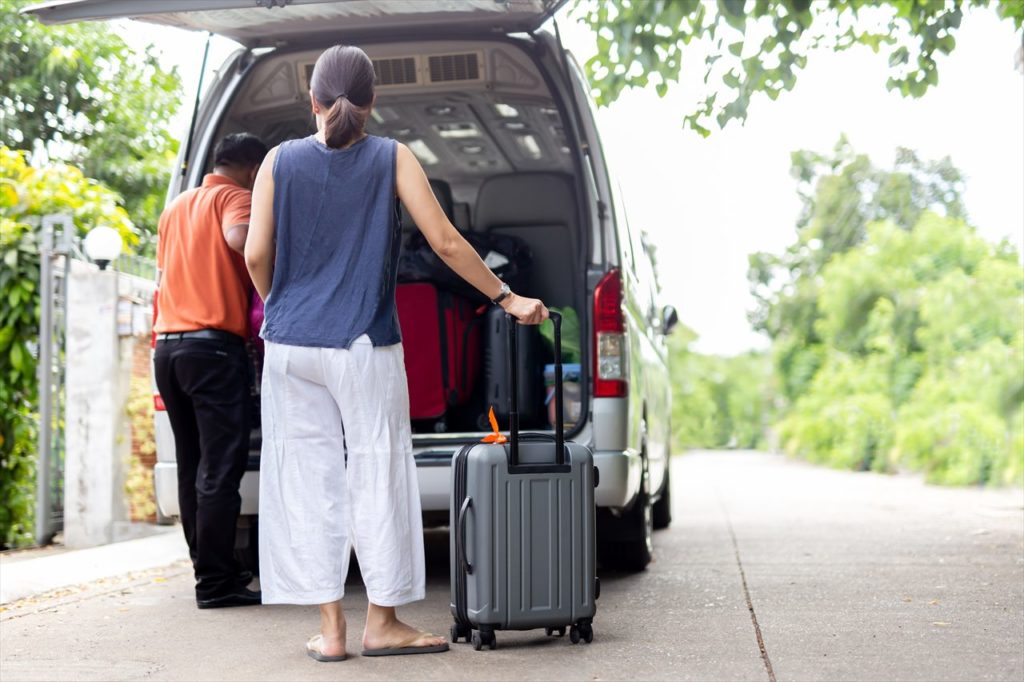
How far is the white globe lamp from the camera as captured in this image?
7.98m

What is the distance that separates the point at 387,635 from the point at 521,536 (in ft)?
1.66

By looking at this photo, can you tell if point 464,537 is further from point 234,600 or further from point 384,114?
point 384,114

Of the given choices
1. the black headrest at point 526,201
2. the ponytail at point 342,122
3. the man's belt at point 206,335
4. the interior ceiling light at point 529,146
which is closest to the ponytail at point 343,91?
the ponytail at point 342,122

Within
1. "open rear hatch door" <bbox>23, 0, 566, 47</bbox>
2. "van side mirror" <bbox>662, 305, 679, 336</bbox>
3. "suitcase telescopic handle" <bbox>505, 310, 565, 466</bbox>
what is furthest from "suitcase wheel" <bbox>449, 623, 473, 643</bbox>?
"van side mirror" <bbox>662, 305, 679, 336</bbox>

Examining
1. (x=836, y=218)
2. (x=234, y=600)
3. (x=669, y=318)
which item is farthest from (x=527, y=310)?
(x=836, y=218)

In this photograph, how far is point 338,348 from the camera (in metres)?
3.85

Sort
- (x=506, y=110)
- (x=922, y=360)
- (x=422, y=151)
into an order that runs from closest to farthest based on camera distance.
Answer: (x=506, y=110)
(x=422, y=151)
(x=922, y=360)

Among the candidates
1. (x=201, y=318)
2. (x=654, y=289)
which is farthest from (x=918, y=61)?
(x=201, y=318)

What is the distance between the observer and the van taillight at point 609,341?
4977 millimetres

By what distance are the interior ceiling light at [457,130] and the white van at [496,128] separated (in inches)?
2.6

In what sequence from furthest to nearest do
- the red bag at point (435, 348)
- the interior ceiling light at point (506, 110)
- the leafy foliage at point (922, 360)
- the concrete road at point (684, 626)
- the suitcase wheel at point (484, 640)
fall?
1. the leafy foliage at point (922, 360)
2. the interior ceiling light at point (506, 110)
3. the red bag at point (435, 348)
4. the suitcase wheel at point (484, 640)
5. the concrete road at point (684, 626)

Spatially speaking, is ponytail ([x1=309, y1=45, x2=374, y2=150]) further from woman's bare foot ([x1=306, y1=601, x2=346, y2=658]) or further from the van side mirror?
the van side mirror

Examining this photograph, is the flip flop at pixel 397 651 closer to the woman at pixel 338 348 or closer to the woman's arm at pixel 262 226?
the woman at pixel 338 348

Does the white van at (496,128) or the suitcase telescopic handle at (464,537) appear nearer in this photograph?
the suitcase telescopic handle at (464,537)
